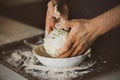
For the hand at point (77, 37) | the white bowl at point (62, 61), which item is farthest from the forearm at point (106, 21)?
the white bowl at point (62, 61)

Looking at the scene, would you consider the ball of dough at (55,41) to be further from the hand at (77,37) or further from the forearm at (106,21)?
the forearm at (106,21)

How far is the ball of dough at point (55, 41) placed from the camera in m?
1.11

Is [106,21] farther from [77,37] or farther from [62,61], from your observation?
[62,61]

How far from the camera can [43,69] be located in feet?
3.64

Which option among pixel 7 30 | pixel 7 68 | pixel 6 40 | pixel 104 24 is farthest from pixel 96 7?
pixel 7 30

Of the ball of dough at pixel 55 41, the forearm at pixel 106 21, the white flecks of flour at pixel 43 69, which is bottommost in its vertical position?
the white flecks of flour at pixel 43 69

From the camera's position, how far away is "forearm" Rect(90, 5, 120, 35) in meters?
1.14

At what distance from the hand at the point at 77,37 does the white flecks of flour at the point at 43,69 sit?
0.22 feet

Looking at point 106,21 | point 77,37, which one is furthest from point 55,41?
point 106,21

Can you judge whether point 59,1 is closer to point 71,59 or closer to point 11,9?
point 71,59

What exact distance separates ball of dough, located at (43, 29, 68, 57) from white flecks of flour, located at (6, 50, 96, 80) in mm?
80

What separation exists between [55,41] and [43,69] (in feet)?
0.45

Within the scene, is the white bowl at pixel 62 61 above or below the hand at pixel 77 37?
below

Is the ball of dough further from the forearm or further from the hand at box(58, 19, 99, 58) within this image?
the forearm
